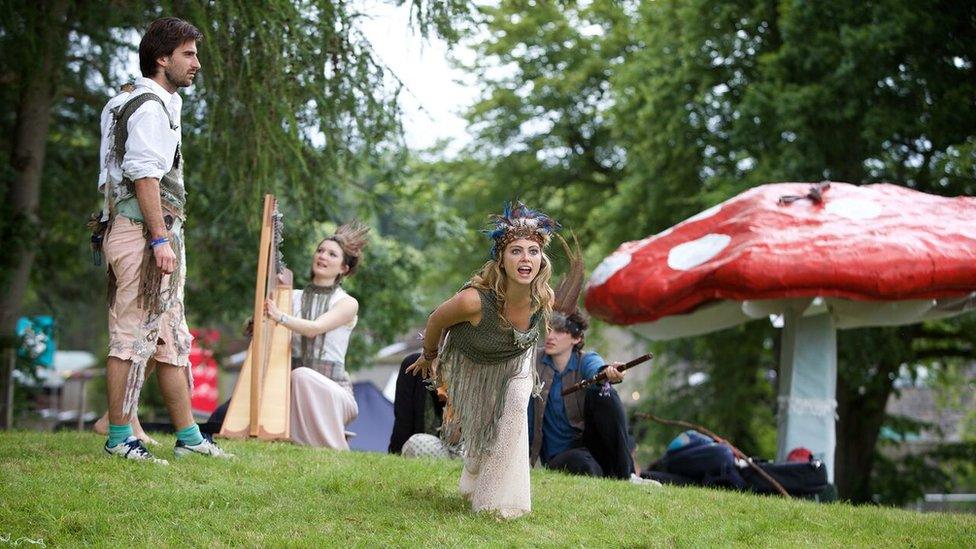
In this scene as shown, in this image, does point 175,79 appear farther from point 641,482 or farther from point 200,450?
point 641,482

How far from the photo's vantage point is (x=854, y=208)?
391 inches

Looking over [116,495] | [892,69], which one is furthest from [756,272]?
[892,69]

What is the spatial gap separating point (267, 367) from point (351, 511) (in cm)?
305

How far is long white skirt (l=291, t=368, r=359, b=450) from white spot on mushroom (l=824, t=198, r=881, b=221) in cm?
449

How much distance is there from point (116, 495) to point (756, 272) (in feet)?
18.2

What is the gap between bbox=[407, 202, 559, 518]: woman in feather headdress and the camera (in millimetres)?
5688

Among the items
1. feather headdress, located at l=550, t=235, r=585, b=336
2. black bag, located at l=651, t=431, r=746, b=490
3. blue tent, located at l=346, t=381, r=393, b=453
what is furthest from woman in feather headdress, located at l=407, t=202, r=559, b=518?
blue tent, located at l=346, t=381, r=393, b=453

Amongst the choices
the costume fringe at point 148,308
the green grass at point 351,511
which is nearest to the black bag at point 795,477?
the green grass at point 351,511

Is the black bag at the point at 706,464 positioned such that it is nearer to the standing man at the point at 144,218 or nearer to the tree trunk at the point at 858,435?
the standing man at the point at 144,218

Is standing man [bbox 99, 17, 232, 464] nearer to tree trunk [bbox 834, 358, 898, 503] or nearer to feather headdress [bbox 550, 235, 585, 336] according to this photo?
feather headdress [bbox 550, 235, 585, 336]

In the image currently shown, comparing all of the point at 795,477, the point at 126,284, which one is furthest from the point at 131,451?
the point at 795,477

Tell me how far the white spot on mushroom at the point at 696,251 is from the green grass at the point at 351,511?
310cm

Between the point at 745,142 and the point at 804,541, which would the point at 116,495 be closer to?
the point at 804,541

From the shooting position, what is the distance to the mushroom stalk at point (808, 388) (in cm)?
1040
